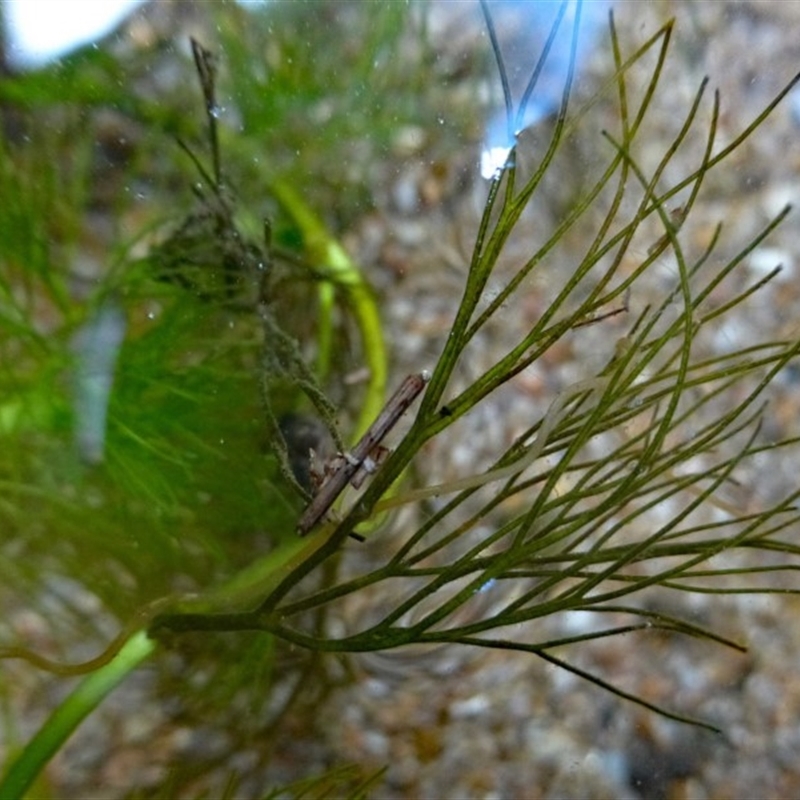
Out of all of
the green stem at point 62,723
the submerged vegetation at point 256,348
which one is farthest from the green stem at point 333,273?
the green stem at point 62,723

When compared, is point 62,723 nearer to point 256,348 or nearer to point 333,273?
point 256,348

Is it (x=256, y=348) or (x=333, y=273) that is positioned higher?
(x=333, y=273)

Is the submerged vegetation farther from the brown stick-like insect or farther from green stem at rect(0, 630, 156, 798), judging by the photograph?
the brown stick-like insect

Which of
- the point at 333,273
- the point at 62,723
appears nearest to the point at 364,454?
the point at 62,723

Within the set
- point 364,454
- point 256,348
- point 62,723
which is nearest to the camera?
point 364,454

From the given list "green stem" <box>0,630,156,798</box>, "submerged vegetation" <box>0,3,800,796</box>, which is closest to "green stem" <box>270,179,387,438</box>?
"submerged vegetation" <box>0,3,800,796</box>

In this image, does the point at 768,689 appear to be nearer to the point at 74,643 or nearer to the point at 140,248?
the point at 74,643
